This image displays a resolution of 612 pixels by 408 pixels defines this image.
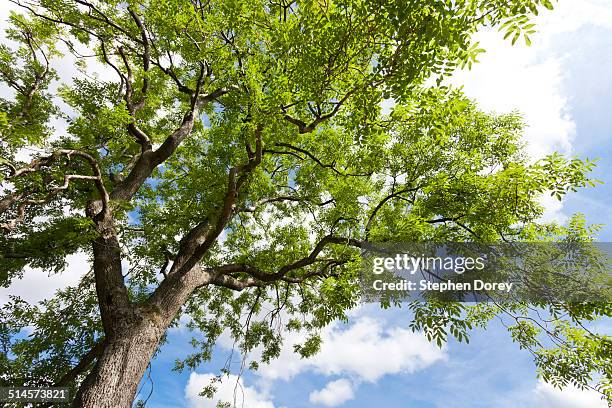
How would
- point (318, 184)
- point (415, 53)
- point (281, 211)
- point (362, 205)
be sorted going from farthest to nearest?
1. point (281, 211)
2. point (318, 184)
3. point (362, 205)
4. point (415, 53)

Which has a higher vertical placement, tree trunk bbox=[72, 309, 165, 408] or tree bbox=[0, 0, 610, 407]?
tree bbox=[0, 0, 610, 407]

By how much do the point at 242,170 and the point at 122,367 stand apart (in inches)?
162

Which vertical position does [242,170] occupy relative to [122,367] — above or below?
above

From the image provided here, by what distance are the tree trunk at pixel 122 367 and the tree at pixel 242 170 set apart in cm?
2

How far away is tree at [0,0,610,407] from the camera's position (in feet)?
15.5

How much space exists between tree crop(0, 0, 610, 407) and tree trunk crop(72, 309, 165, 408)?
0.02 metres

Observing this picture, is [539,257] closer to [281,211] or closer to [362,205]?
[362,205]

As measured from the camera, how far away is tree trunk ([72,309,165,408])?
463 centimetres

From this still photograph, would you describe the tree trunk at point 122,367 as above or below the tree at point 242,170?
below

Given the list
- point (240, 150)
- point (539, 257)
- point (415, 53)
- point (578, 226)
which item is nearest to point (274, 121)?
point (415, 53)

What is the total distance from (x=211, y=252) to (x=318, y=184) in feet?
13.4

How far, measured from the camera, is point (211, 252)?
1060 centimetres

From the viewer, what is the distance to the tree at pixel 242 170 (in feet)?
15.5

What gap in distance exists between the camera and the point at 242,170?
7273 millimetres
